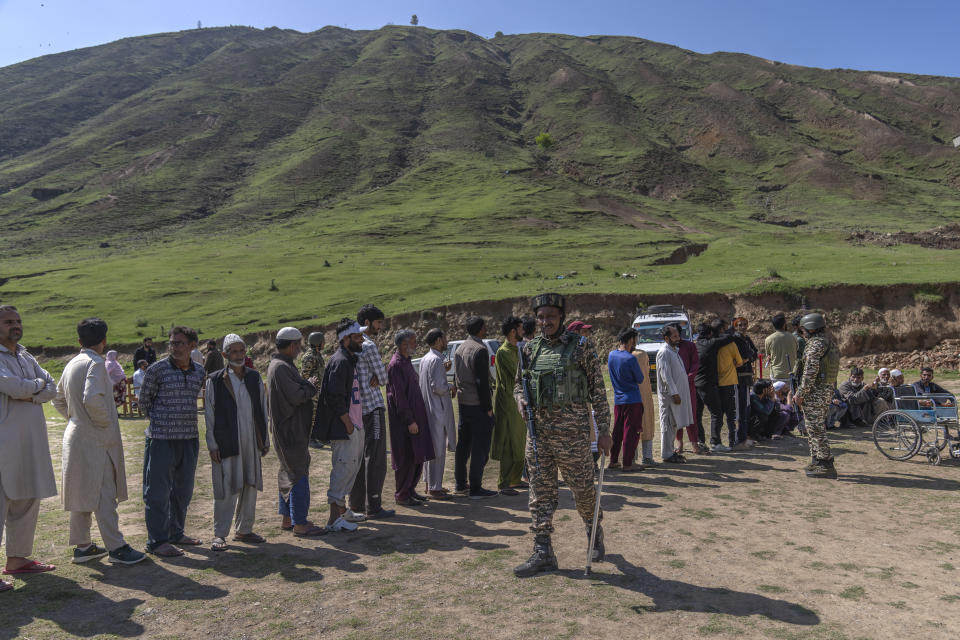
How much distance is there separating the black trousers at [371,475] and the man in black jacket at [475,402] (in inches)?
48.7

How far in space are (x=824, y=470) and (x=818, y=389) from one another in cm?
108

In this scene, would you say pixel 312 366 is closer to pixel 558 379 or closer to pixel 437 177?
pixel 558 379

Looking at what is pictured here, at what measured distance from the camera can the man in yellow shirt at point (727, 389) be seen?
1056 centimetres

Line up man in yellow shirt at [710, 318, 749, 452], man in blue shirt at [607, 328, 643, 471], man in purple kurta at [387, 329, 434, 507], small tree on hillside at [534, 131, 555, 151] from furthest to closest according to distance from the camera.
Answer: small tree on hillside at [534, 131, 555, 151]
man in yellow shirt at [710, 318, 749, 452]
man in blue shirt at [607, 328, 643, 471]
man in purple kurta at [387, 329, 434, 507]

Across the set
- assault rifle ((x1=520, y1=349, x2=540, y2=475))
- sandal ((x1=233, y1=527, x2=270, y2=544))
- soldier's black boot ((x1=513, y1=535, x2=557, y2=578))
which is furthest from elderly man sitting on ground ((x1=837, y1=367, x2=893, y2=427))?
sandal ((x1=233, y1=527, x2=270, y2=544))

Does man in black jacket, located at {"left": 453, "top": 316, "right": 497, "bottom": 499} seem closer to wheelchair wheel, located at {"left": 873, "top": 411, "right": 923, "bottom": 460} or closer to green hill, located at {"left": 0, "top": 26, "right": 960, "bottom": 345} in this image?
wheelchair wheel, located at {"left": 873, "top": 411, "right": 923, "bottom": 460}

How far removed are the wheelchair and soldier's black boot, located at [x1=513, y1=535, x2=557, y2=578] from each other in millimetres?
6824

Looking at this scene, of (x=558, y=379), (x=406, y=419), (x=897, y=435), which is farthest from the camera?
(x=897, y=435)

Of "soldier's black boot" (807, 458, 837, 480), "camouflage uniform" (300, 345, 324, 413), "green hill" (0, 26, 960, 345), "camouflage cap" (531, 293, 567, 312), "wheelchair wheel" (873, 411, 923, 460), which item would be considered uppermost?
"green hill" (0, 26, 960, 345)

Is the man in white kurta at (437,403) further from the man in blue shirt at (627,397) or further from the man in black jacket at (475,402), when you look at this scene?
the man in blue shirt at (627,397)

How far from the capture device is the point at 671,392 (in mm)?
9812

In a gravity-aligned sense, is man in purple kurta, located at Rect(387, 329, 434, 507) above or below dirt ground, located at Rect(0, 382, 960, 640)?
above

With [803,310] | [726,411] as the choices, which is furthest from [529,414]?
[803,310]

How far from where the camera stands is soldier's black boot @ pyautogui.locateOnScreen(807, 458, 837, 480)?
8523 mm
